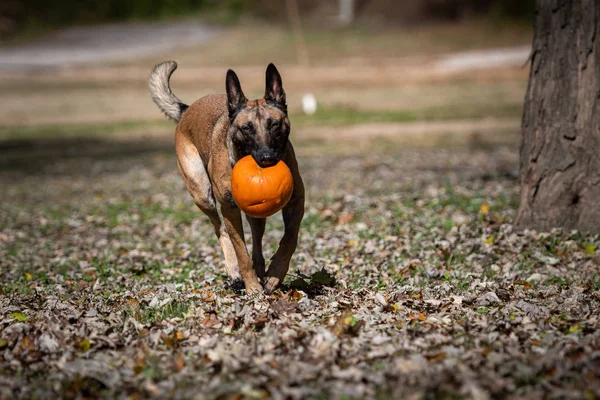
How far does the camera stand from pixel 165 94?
30.9ft

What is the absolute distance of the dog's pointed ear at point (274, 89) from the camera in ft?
23.0

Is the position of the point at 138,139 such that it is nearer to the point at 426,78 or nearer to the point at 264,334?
the point at 426,78

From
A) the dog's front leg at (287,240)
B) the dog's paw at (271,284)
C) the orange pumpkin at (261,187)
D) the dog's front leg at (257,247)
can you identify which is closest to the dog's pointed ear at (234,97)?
the orange pumpkin at (261,187)

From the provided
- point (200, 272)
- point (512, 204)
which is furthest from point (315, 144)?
point (200, 272)

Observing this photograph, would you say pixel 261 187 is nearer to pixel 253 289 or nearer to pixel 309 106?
pixel 253 289

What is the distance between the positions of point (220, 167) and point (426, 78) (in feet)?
93.4

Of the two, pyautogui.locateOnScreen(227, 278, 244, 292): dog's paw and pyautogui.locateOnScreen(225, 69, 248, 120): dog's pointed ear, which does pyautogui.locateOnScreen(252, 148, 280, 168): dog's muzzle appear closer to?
pyautogui.locateOnScreen(225, 69, 248, 120): dog's pointed ear

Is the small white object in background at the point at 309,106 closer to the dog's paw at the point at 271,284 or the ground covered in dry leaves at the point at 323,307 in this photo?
the ground covered in dry leaves at the point at 323,307

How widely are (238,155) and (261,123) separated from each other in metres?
0.56

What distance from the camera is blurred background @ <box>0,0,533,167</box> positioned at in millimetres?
24594

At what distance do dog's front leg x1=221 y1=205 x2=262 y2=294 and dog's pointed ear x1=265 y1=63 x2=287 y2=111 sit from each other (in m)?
1.16

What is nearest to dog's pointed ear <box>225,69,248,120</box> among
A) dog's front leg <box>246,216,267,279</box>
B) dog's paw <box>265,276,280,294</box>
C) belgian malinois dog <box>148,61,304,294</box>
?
belgian malinois dog <box>148,61,304,294</box>

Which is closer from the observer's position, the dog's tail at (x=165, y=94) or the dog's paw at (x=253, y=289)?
the dog's paw at (x=253, y=289)

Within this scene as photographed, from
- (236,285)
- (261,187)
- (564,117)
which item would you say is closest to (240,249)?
(236,285)
